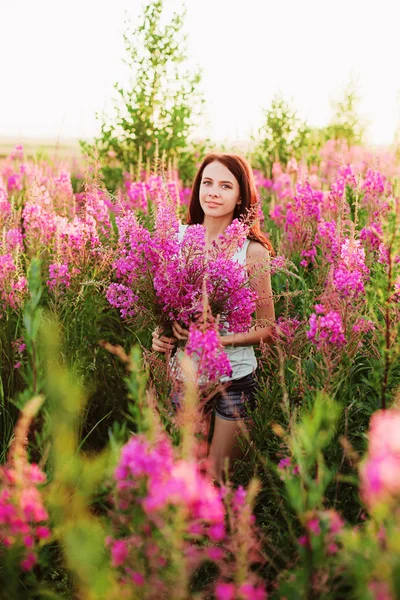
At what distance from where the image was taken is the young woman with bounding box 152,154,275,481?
3.35m

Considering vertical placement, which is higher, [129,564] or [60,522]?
[129,564]

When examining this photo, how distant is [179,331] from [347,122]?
11389mm

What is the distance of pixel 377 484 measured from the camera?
1238 mm

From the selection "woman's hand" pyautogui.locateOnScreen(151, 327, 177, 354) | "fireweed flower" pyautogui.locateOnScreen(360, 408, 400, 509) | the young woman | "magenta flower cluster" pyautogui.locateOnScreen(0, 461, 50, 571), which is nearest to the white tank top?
the young woman

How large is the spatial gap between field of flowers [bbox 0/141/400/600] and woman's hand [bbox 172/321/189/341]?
5.2 inches

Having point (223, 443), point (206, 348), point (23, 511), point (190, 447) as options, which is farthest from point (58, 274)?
point (190, 447)

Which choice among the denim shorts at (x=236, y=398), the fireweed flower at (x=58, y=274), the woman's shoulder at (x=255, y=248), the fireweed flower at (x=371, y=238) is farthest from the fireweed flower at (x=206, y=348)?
the fireweed flower at (x=371, y=238)

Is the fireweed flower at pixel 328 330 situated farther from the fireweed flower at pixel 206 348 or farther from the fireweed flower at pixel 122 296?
the fireweed flower at pixel 122 296

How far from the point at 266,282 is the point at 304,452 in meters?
1.42

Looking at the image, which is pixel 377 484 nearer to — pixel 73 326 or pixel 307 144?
pixel 73 326

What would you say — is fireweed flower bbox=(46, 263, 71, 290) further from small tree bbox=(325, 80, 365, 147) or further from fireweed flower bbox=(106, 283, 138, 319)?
small tree bbox=(325, 80, 365, 147)

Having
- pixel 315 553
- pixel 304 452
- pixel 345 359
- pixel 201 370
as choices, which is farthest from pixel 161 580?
pixel 345 359

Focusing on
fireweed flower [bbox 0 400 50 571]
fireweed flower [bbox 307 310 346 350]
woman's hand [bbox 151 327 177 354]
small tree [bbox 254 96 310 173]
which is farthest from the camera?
small tree [bbox 254 96 310 173]

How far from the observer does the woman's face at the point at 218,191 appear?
3736 mm
